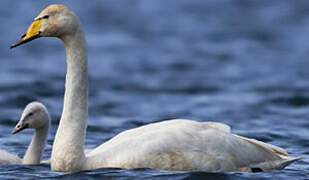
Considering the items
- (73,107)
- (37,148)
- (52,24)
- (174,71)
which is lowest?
(37,148)

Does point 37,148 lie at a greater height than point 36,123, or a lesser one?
lesser

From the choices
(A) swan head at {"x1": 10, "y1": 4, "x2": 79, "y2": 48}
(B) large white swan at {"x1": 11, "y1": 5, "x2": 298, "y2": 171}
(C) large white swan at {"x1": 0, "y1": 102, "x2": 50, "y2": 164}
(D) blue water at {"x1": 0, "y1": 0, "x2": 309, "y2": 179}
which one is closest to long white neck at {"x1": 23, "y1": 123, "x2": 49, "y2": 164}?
(C) large white swan at {"x1": 0, "y1": 102, "x2": 50, "y2": 164}

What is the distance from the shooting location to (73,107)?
8.96 meters

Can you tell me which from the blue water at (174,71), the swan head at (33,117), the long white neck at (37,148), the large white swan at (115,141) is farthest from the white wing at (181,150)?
the swan head at (33,117)

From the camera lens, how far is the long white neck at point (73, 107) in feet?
29.0

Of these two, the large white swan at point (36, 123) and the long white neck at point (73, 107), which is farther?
the large white swan at point (36, 123)

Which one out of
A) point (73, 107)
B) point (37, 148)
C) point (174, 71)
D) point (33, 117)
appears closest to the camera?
point (73, 107)

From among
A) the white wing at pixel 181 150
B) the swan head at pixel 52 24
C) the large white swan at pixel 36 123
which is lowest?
the white wing at pixel 181 150

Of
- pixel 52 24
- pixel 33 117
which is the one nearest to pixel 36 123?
pixel 33 117

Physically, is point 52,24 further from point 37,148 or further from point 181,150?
point 37,148

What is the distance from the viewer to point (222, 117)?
15680 mm

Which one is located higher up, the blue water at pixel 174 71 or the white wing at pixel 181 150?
the blue water at pixel 174 71

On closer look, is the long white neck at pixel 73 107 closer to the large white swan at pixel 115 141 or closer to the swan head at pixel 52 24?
the large white swan at pixel 115 141

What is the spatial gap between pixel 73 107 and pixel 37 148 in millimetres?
1796
